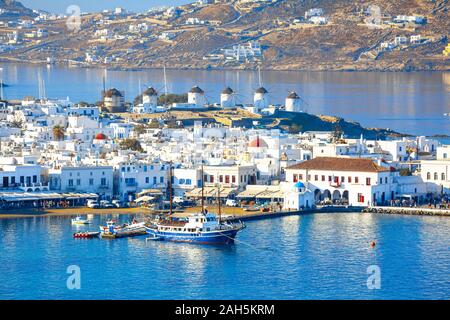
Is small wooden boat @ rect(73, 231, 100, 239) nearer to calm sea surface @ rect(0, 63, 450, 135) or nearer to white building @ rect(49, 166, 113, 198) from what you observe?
white building @ rect(49, 166, 113, 198)

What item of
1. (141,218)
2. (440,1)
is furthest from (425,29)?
(141,218)

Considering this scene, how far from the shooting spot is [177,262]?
25266mm

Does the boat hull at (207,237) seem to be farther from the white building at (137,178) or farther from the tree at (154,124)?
the tree at (154,124)

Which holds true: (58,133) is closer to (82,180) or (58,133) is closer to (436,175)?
(82,180)

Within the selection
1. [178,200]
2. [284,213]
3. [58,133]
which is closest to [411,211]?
[284,213]

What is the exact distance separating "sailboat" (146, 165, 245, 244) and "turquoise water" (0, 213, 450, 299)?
0.22 m

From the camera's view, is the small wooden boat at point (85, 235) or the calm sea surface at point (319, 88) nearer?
the small wooden boat at point (85, 235)

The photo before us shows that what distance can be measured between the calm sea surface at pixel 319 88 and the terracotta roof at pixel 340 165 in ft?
67.3

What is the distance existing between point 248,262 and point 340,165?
780 centimetres

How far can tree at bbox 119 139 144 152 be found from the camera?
38188 millimetres

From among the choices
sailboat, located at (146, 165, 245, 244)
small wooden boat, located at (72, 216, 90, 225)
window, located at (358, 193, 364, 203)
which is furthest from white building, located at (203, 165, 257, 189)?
sailboat, located at (146, 165, 245, 244)

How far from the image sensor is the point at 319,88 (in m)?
87.1

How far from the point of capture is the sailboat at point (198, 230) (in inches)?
1068

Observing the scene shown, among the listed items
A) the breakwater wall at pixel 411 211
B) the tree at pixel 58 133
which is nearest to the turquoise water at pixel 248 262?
the breakwater wall at pixel 411 211
